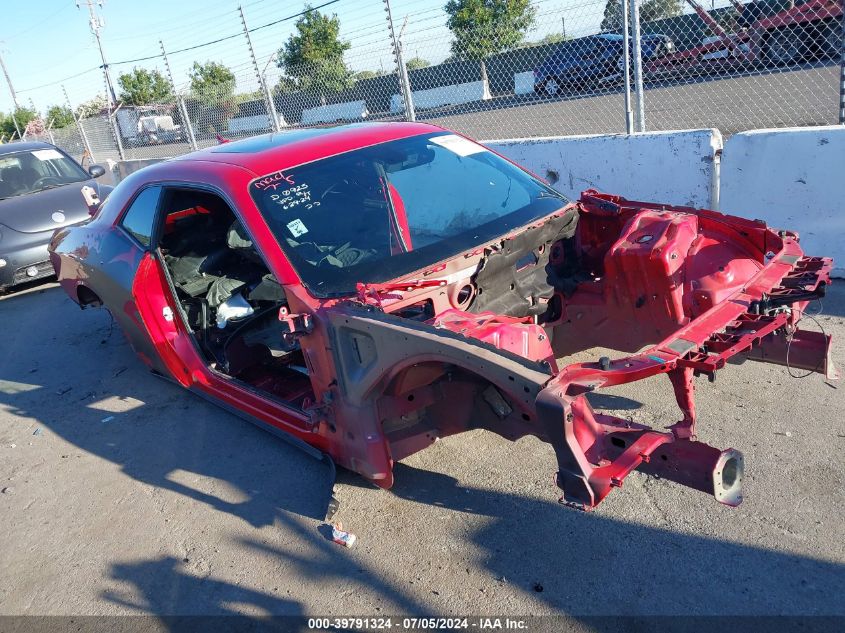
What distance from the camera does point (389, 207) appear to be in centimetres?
350

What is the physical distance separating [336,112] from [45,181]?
474 centimetres

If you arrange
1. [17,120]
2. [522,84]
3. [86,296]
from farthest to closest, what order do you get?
1. [17,120]
2. [522,84]
3. [86,296]

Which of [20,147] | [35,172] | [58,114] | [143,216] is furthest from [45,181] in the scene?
[58,114]

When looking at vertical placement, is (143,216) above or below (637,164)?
above

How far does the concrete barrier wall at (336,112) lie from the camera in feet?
37.2

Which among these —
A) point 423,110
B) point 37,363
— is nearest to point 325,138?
point 37,363

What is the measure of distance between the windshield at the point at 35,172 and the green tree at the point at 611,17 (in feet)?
23.2

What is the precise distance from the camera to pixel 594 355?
4262 millimetres

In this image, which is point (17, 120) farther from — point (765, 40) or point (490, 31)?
point (765, 40)

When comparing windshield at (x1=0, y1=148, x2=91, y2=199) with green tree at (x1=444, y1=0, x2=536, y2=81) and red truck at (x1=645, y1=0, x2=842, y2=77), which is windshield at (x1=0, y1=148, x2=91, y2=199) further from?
red truck at (x1=645, y1=0, x2=842, y2=77)

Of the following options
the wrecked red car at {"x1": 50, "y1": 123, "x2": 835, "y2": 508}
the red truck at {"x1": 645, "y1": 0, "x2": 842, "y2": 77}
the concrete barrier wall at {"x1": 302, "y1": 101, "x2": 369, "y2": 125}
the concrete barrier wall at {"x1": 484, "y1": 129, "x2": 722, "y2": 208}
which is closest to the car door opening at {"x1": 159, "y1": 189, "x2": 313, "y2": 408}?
the wrecked red car at {"x1": 50, "y1": 123, "x2": 835, "y2": 508}

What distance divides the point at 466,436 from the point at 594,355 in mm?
1129

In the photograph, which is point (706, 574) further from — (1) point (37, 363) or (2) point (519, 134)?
(2) point (519, 134)

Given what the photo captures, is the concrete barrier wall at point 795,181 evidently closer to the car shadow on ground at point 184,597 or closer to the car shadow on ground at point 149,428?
the car shadow on ground at point 149,428
